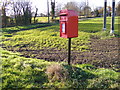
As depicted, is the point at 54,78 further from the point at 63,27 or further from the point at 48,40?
the point at 48,40

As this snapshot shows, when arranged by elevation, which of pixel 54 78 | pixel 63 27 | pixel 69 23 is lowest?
pixel 54 78

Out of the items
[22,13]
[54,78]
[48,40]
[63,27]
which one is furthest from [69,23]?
[22,13]

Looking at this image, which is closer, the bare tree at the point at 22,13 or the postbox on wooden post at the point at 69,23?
the postbox on wooden post at the point at 69,23

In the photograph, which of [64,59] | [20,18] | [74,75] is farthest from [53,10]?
[74,75]

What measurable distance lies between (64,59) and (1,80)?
233 cm

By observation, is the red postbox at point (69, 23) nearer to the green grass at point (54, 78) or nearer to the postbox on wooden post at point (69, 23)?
the postbox on wooden post at point (69, 23)

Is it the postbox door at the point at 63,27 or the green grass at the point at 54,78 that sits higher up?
the postbox door at the point at 63,27

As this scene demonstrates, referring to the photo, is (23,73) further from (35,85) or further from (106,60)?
(106,60)

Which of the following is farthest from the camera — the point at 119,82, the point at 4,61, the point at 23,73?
the point at 4,61

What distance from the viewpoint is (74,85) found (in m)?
2.93

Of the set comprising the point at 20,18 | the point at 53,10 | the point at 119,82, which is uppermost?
the point at 53,10

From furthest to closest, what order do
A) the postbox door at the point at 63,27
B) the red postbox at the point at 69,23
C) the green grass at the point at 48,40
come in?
the green grass at the point at 48,40
the postbox door at the point at 63,27
the red postbox at the point at 69,23

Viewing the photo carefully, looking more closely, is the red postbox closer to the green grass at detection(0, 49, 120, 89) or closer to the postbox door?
the postbox door

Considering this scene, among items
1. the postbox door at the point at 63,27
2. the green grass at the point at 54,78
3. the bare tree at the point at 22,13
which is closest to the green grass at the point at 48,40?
the postbox door at the point at 63,27
